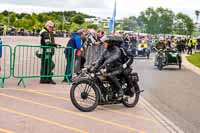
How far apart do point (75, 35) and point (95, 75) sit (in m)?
4.74

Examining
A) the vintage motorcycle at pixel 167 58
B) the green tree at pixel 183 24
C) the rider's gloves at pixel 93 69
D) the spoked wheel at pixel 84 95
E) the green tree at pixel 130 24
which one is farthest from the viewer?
the green tree at pixel 183 24

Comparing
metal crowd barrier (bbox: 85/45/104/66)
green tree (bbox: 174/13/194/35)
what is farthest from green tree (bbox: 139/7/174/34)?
metal crowd barrier (bbox: 85/45/104/66)

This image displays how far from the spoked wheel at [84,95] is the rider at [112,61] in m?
0.38

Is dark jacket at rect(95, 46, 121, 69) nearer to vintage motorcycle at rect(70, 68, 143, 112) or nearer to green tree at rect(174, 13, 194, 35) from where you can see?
vintage motorcycle at rect(70, 68, 143, 112)

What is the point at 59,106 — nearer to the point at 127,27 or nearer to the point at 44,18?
the point at 127,27

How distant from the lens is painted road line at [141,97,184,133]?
28.3 ft

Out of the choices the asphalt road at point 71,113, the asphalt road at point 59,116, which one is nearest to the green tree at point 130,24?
the asphalt road at point 71,113

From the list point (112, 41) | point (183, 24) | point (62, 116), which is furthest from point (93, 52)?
point (183, 24)

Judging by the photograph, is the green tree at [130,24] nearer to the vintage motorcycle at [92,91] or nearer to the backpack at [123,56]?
the backpack at [123,56]

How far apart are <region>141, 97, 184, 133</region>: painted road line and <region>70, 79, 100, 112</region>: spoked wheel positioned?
1258mm

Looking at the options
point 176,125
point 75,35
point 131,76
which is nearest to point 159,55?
point 75,35

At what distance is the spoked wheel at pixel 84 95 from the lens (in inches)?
388

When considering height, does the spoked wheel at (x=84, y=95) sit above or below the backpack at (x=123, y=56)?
Answer: below

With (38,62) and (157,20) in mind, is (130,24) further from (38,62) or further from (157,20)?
(38,62)
